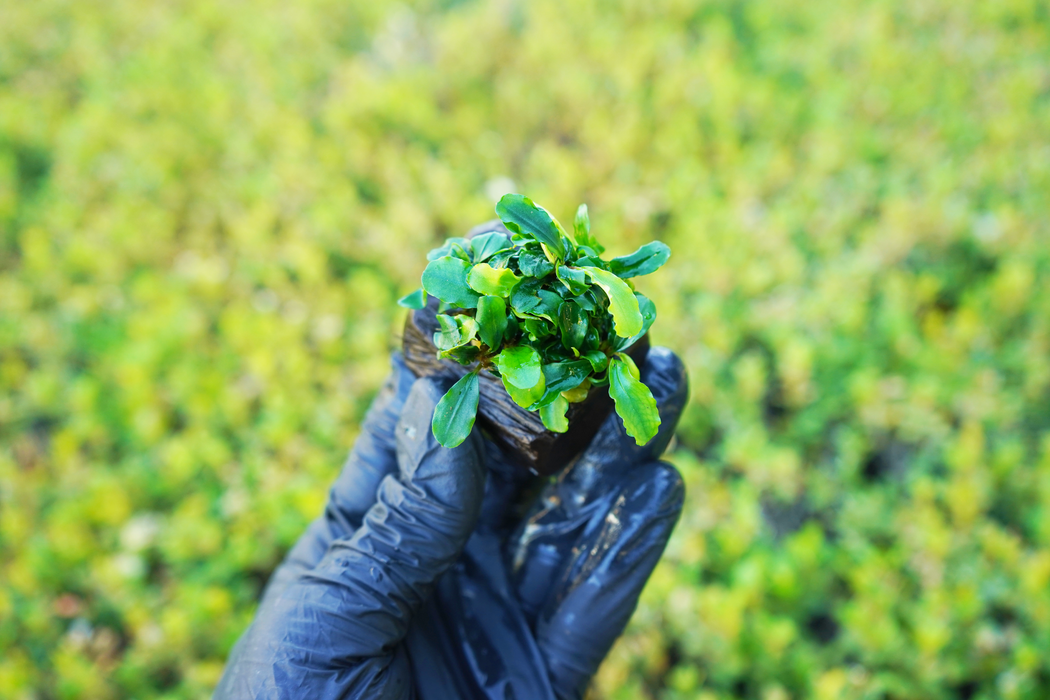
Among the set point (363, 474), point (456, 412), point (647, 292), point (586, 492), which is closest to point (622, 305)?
point (456, 412)

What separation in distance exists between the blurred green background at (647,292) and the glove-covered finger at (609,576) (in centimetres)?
48

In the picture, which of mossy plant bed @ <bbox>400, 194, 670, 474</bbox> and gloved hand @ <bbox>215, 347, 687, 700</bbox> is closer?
mossy plant bed @ <bbox>400, 194, 670, 474</bbox>

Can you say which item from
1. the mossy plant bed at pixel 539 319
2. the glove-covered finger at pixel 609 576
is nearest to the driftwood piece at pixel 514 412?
the mossy plant bed at pixel 539 319

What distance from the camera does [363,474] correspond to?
1268mm

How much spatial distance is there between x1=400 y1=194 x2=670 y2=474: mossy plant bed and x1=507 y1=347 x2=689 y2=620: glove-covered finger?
0.76 ft

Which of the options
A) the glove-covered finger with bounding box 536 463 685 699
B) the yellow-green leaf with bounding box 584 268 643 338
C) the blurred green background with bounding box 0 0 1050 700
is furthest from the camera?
the blurred green background with bounding box 0 0 1050 700

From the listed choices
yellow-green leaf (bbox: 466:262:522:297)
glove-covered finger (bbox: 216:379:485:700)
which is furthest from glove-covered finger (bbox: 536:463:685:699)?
yellow-green leaf (bbox: 466:262:522:297)

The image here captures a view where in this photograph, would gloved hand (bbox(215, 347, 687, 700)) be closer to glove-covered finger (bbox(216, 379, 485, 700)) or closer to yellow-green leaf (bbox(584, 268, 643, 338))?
glove-covered finger (bbox(216, 379, 485, 700))

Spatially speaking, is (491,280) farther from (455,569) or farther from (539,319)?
(455,569)

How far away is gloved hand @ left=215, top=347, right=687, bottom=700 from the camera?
3.36 ft

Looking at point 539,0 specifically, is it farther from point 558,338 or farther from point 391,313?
point 558,338

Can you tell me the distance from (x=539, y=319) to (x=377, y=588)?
0.55 metres

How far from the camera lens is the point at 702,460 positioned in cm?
223

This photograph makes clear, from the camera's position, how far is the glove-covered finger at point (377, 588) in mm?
992
